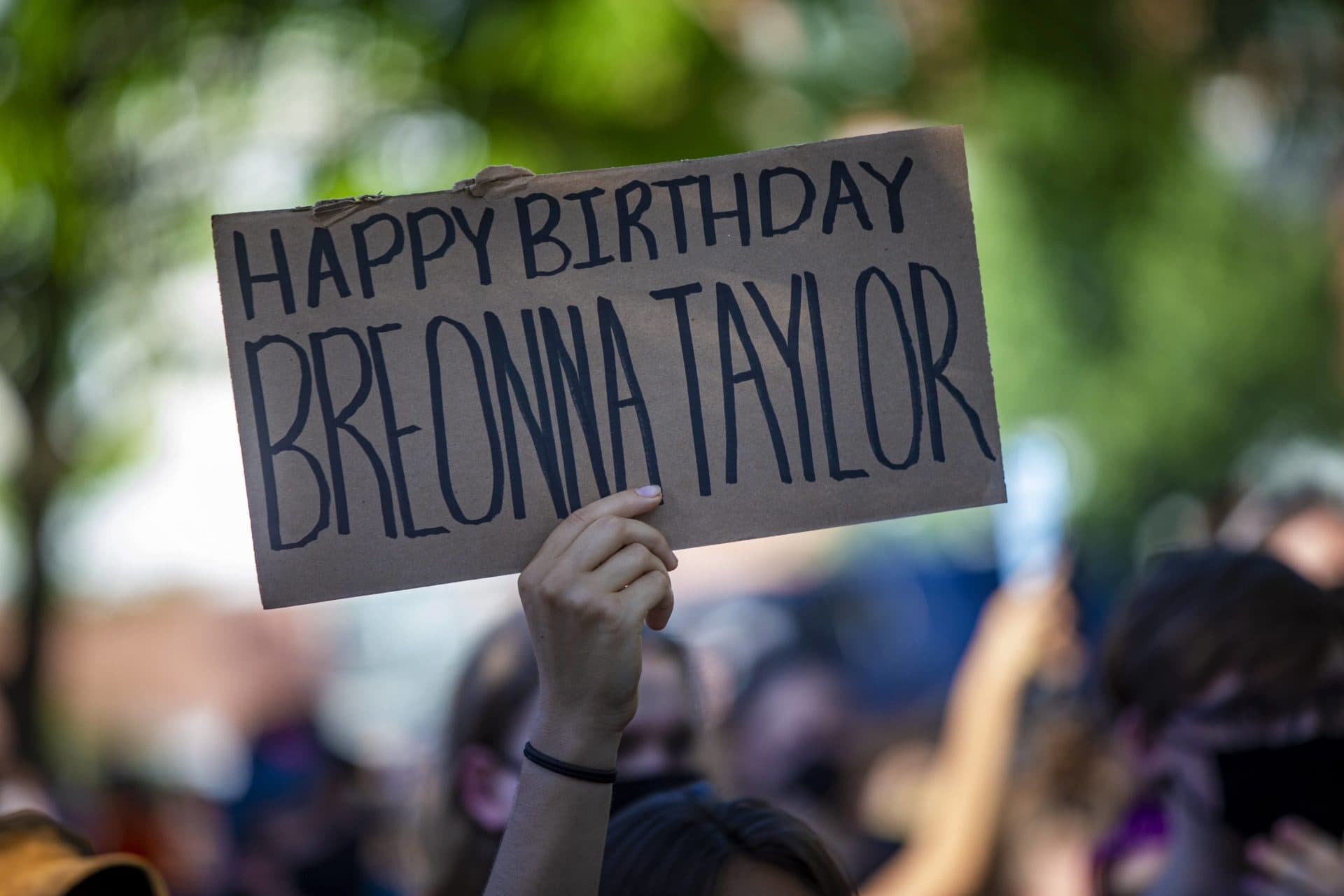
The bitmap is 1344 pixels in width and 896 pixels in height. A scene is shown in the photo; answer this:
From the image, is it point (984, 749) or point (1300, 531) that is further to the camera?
point (1300, 531)

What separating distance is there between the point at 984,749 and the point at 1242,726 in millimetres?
1353

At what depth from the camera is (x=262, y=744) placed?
5816 millimetres

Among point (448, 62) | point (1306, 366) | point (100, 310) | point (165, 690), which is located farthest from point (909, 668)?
point (165, 690)

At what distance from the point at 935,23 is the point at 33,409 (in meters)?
6.64

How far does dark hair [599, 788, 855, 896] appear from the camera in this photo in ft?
5.23

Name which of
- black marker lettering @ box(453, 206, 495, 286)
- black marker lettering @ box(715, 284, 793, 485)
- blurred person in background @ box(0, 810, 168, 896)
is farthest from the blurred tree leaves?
black marker lettering @ box(715, 284, 793, 485)

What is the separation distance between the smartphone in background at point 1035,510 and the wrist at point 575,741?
2.11 m

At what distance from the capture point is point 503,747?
2.14 m

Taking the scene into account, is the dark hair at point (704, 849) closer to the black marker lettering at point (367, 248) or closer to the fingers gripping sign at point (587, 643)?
the fingers gripping sign at point (587, 643)

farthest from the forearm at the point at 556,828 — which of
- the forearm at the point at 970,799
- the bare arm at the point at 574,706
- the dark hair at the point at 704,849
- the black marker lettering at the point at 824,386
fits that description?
the forearm at the point at 970,799

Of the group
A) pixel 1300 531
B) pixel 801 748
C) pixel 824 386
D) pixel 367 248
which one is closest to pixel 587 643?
pixel 824 386

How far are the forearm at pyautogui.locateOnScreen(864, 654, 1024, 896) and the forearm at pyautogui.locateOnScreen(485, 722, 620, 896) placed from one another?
2.29 m

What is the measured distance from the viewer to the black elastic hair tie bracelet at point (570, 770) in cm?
135

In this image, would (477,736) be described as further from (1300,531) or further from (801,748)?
(801,748)
